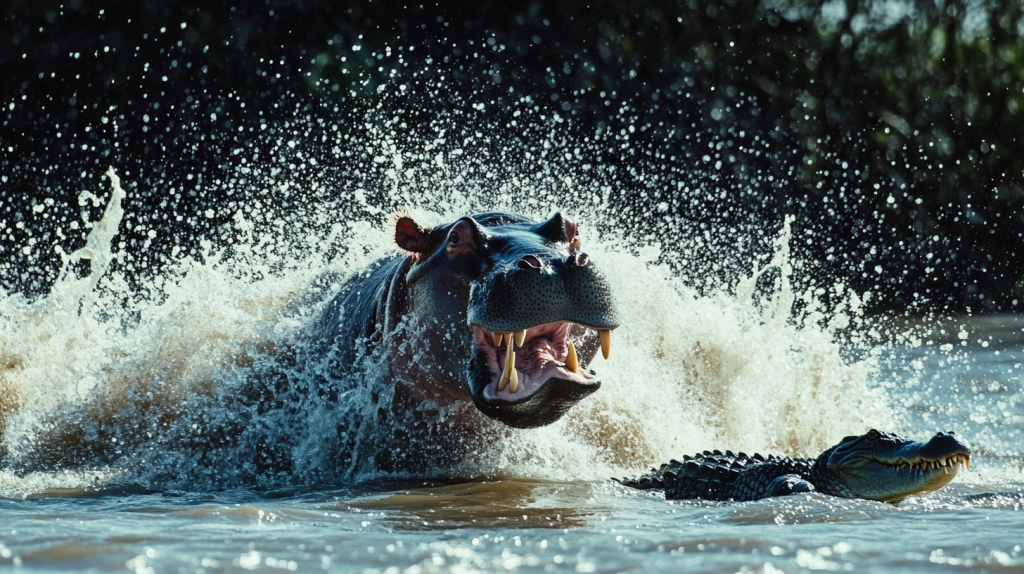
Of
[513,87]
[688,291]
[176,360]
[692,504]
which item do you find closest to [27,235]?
[513,87]

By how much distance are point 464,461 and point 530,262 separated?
0.93 meters

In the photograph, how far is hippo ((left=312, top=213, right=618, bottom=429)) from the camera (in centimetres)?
339

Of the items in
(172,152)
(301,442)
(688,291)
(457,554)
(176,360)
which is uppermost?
(172,152)

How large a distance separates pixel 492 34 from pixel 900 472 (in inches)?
346

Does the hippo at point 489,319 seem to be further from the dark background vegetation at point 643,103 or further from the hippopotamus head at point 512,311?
the dark background vegetation at point 643,103

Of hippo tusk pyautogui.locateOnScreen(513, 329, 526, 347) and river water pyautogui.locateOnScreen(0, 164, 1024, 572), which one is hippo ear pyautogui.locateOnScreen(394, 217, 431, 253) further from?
hippo tusk pyautogui.locateOnScreen(513, 329, 526, 347)

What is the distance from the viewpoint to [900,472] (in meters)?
3.50

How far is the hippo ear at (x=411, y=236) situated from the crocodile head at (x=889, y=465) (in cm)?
153

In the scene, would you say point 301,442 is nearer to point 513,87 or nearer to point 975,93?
point 513,87

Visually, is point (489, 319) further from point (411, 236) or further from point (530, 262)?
point (411, 236)

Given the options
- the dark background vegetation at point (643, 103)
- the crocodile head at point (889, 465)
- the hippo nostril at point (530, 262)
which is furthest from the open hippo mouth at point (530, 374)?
the dark background vegetation at point (643, 103)

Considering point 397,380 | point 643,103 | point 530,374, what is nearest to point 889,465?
point 530,374

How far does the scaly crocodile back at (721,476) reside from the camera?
11.9 ft

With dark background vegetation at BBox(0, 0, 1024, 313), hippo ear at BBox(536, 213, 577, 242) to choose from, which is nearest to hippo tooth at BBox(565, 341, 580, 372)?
hippo ear at BBox(536, 213, 577, 242)
